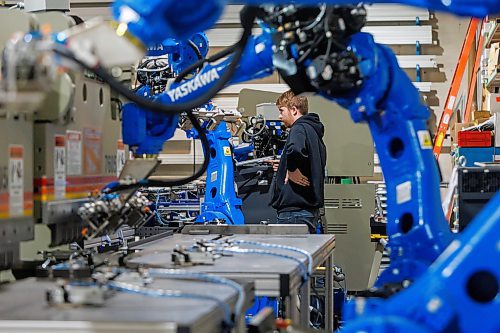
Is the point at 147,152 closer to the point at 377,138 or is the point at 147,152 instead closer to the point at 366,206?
the point at 377,138

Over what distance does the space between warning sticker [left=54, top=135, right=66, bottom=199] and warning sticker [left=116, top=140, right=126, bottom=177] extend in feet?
1.92

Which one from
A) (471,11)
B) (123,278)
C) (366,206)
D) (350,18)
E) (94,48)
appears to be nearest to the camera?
(94,48)

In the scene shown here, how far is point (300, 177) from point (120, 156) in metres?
2.95

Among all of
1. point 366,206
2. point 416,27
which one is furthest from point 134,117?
point 416,27

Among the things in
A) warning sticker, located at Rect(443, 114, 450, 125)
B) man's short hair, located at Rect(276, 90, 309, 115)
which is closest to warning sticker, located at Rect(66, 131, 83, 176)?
man's short hair, located at Rect(276, 90, 309, 115)

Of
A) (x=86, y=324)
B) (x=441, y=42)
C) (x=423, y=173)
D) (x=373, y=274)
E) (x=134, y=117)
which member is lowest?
(x=373, y=274)

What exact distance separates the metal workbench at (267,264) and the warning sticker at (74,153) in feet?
1.47

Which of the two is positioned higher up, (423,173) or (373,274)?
(423,173)

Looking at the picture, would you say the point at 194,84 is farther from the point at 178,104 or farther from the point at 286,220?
the point at 286,220

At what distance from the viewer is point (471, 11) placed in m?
2.28

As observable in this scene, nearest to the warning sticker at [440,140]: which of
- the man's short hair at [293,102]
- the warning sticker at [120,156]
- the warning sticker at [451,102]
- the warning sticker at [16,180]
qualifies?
the warning sticker at [451,102]

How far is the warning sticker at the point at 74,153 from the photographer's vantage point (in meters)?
3.39

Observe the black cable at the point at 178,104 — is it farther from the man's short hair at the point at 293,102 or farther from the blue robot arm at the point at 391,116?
the man's short hair at the point at 293,102

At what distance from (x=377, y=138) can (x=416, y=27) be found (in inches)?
298
